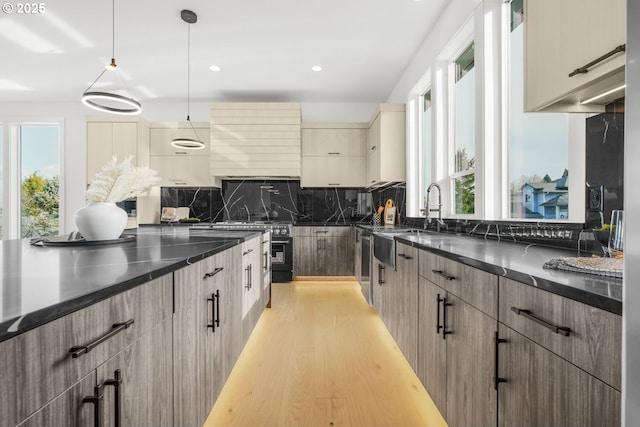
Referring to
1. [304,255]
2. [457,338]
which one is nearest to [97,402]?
[457,338]

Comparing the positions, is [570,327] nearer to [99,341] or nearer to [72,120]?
[99,341]

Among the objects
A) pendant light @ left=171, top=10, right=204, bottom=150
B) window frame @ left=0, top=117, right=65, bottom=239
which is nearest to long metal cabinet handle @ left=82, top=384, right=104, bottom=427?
pendant light @ left=171, top=10, right=204, bottom=150

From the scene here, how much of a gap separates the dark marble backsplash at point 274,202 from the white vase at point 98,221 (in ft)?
12.1

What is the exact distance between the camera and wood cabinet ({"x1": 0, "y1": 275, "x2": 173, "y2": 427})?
0.52 metres

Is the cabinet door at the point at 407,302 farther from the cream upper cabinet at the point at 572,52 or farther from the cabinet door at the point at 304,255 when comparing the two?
the cabinet door at the point at 304,255

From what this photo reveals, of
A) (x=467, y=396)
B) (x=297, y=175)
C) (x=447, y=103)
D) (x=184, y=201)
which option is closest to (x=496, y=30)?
(x=447, y=103)

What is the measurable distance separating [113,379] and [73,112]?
20.1 feet

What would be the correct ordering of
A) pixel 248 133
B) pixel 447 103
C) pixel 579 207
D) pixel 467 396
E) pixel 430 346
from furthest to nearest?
pixel 248 133
pixel 447 103
pixel 430 346
pixel 579 207
pixel 467 396

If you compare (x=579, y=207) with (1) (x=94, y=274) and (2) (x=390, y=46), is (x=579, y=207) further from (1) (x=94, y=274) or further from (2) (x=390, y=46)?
(2) (x=390, y=46)

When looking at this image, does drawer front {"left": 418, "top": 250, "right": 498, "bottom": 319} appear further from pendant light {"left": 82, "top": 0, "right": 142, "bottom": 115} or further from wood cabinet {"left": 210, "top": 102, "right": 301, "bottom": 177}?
wood cabinet {"left": 210, "top": 102, "right": 301, "bottom": 177}

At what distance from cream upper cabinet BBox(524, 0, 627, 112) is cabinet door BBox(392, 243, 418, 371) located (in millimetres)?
990

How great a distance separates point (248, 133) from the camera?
484 centimetres

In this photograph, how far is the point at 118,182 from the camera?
60.9 inches

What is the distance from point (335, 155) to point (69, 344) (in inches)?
184
